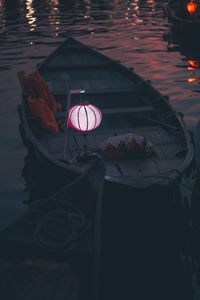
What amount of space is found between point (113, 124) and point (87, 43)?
44.7ft

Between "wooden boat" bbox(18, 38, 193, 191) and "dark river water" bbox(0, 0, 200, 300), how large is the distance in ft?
4.06

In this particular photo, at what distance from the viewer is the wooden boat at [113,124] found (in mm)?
5941

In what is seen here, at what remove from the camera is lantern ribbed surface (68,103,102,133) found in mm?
6125

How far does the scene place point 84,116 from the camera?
20.2ft

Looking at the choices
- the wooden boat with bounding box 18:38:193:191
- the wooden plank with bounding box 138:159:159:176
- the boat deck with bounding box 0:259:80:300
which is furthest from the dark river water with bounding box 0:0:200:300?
the wooden plank with bounding box 138:159:159:176

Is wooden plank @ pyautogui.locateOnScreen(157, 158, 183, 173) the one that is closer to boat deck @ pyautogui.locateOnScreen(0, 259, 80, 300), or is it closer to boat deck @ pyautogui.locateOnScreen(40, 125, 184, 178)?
boat deck @ pyautogui.locateOnScreen(40, 125, 184, 178)

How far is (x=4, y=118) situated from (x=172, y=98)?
602 centimetres

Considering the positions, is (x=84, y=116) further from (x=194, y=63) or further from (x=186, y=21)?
(x=186, y=21)

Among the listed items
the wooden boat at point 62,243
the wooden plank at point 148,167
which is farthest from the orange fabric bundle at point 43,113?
the wooden boat at point 62,243

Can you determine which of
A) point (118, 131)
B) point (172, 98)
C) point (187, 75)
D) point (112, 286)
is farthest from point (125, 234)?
point (187, 75)

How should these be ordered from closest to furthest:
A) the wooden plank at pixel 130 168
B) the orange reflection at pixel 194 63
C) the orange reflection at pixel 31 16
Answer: the wooden plank at pixel 130 168, the orange reflection at pixel 194 63, the orange reflection at pixel 31 16

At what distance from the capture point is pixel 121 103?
9.88 m

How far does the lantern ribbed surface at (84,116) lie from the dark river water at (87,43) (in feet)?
7.55

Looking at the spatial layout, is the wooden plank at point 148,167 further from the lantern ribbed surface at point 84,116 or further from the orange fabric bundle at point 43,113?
the orange fabric bundle at point 43,113
